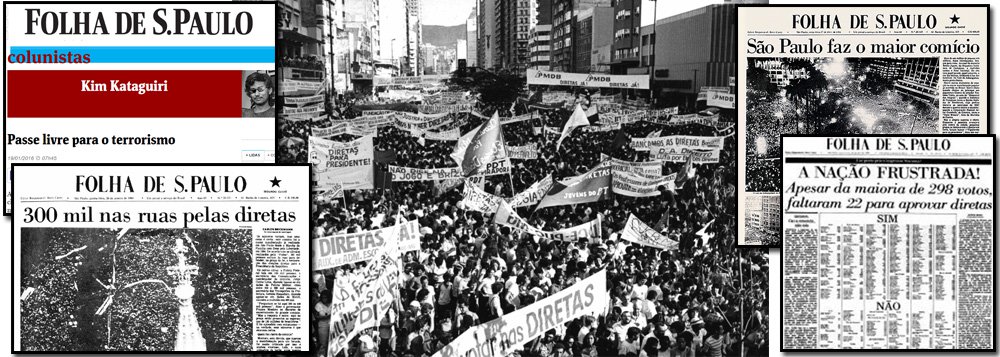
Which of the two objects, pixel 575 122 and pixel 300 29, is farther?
pixel 575 122

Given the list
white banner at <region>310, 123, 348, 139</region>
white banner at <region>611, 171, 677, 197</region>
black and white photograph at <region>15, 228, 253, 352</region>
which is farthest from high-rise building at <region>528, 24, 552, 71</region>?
black and white photograph at <region>15, 228, 253, 352</region>

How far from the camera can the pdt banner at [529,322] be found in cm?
695

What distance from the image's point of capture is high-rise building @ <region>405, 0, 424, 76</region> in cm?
696

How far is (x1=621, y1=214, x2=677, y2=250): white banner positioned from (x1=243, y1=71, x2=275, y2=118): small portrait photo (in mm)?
2831

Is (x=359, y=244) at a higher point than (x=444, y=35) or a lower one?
lower

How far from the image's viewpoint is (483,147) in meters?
7.09

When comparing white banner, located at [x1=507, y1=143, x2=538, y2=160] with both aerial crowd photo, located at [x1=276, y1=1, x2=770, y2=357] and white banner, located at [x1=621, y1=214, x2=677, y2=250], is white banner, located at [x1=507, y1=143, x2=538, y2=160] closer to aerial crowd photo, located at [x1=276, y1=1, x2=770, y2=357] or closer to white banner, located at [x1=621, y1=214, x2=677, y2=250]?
aerial crowd photo, located at [x1=276, y1=1, x2=770, y2=357]

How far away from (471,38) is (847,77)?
285cm

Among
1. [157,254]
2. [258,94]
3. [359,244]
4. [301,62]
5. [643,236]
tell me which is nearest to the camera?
[157,254]

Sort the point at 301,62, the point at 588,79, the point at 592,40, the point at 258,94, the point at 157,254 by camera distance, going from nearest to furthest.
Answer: the point at 157,254 < the point at 258,94 < the point at 301,62 < the point at 592,40 < the point at 588,79

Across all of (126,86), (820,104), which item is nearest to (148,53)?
(126,86)

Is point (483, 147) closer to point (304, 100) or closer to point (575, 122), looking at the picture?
point (575, 122)

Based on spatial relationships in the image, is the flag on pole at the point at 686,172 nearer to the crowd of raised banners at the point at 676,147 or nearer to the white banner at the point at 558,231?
the crowd of raised banners at the point at 676,147

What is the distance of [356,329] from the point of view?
6.90 m
